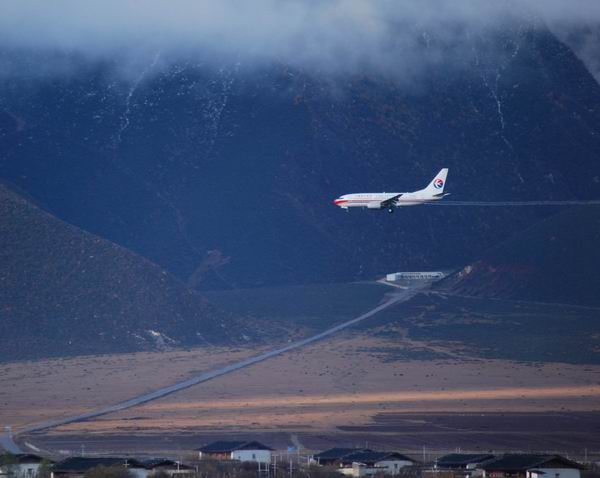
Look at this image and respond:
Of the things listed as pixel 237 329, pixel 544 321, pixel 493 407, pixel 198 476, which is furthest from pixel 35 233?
pixel 198 476

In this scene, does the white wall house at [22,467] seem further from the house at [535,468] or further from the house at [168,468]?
the house at [535,468]

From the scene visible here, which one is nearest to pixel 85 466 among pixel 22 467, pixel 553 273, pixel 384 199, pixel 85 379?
A: pixel 22 467

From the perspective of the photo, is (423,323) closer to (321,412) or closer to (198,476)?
(321,412)

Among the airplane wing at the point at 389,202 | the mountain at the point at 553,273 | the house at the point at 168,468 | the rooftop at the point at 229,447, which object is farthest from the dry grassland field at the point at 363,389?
the house at the point at 168,468

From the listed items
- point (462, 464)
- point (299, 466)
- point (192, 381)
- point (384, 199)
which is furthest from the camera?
point (384, 199)

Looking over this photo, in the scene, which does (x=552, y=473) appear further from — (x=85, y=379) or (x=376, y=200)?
(x=376, y=200)

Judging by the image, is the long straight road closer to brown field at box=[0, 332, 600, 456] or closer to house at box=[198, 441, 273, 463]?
brown field at box=[0, 332, 600, 456]
